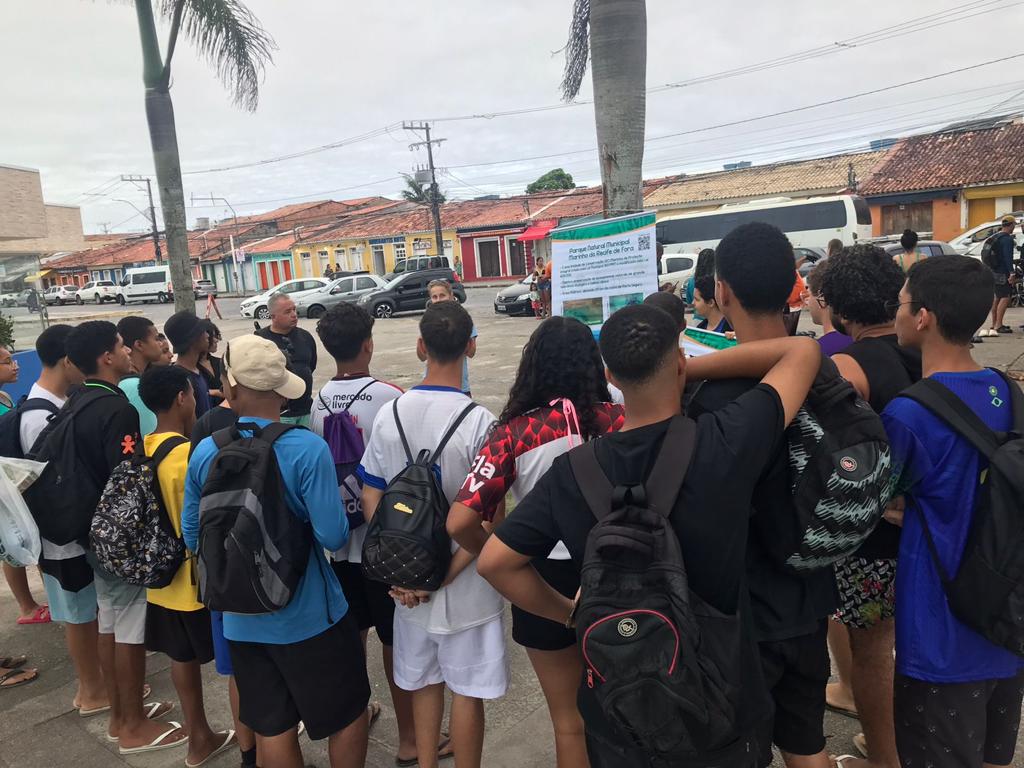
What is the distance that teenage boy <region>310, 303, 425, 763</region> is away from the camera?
2.91 meters

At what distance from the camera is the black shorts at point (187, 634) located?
2.88 metres

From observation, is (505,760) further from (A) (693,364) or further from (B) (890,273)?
(B) (890,273)

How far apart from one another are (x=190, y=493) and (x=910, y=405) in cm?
227

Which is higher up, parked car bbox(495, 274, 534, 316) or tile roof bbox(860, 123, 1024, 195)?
tile roof bbox(860, 123, 1024, 195)

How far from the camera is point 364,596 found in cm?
299

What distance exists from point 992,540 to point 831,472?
50 centimetres

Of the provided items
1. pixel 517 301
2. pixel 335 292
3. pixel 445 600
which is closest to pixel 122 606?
pixel 445 600

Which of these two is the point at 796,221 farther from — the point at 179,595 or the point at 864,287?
the point at 179,595

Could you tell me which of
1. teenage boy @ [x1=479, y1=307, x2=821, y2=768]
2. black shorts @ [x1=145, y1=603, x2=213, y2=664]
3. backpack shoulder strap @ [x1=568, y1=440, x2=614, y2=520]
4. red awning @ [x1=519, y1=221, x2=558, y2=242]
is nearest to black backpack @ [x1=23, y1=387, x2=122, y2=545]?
black shorts @ [x1=145, y1=603, x2=213, y2=664]

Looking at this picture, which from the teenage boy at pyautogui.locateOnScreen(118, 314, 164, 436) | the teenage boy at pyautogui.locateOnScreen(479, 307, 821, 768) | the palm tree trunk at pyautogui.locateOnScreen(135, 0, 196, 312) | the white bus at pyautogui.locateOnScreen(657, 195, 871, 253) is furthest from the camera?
the white bus at pyautogui.locateOnScreen(657, 195, 871, 253)

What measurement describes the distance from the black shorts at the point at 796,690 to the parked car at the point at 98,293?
49.7 m

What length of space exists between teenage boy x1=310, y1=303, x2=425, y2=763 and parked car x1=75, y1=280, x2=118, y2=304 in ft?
157

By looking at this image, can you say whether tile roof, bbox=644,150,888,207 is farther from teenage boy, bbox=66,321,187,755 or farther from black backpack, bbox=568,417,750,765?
black backpack, bbox=568,417,750,765

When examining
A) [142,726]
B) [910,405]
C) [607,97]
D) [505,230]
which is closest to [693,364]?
[910,405]
